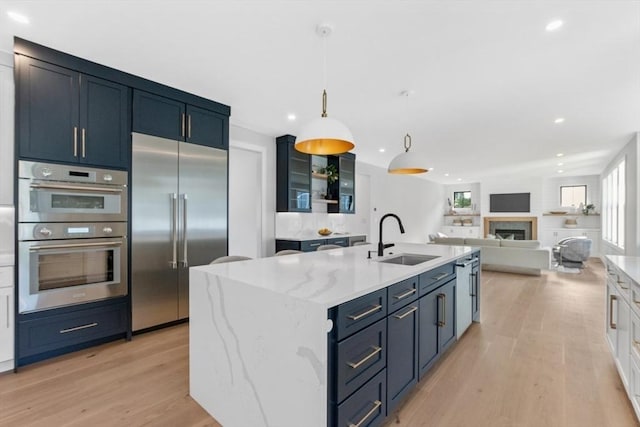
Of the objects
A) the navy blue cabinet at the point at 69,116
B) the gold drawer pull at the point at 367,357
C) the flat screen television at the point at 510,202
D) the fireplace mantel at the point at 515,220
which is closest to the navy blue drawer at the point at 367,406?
the gold drawer pull at the point at 367,357

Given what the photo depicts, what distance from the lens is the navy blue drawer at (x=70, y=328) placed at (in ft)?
7.91

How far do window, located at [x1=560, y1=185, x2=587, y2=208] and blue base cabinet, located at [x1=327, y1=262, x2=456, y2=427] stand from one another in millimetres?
10491

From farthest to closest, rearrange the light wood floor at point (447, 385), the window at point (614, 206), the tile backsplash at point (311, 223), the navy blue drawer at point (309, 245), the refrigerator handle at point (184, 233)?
the window at point (614, 206) < the tile backsplash at point (311, 223) < the navy blue drawer at point (309, 245) < the refrigerator handle at point (184, 233) < the light wood floor at point (447, 385)

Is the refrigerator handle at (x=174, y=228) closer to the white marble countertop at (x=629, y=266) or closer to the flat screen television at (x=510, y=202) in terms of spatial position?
the white marble countertop at (x=629, y=266)

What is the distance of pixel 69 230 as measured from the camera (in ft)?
8.56

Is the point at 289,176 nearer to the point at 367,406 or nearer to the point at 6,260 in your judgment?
the point at 6,260

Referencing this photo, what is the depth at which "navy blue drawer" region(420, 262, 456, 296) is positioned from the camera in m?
2.07

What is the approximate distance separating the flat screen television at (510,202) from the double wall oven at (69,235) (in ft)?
37.6

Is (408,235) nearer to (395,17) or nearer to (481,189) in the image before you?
(481,189)

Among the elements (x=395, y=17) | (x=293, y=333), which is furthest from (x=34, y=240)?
(x=395, y=17)

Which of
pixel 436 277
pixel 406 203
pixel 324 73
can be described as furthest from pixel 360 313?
pixel 406 203

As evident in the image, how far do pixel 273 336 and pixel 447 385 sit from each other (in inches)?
60.6

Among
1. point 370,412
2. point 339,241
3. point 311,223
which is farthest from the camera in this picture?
point 311,223

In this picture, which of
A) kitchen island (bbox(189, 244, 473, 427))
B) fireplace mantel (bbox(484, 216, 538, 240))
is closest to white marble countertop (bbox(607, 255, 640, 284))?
kitchen island (bbox(189, 244, 473, 427))
